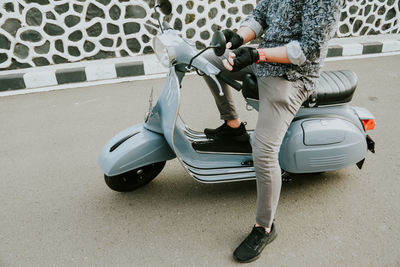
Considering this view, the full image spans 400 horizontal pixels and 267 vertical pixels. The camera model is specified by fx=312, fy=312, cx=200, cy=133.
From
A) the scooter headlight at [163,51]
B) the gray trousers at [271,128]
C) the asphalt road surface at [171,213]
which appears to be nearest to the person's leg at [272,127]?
the gray trousers at [271,128]

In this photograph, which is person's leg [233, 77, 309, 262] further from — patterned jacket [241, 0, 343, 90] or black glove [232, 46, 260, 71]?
black glove [232, 46, 260, 71]

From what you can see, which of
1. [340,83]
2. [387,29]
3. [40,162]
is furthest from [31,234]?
[387,29]

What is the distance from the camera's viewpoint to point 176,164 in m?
2.49

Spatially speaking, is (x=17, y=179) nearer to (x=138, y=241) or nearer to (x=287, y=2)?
(x=138, y=241)

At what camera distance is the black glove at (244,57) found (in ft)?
4.50

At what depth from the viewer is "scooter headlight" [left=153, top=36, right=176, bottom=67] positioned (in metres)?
1.53

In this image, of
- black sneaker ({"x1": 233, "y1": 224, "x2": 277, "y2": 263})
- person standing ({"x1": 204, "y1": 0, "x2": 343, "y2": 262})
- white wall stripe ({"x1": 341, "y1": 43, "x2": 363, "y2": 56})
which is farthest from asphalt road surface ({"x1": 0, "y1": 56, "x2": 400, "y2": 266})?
white wall stripe ({"x1": 341, "y1": 43, "x2": 363, "y2": 56})

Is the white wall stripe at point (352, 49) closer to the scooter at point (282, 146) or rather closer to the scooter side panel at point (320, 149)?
the scooter at point (282, 146)

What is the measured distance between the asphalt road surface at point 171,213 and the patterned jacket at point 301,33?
0.87 m

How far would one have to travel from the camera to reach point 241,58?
137cm

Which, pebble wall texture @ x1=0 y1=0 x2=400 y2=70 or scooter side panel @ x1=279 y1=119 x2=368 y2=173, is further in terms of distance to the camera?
pebble wall texture @ x1=0 y1=0 x2=400 y2=70

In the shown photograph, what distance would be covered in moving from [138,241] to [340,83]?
4.89ft

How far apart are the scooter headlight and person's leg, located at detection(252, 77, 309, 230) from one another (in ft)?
1.65

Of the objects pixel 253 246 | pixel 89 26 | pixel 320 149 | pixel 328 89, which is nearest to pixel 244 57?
pixel 328 89
